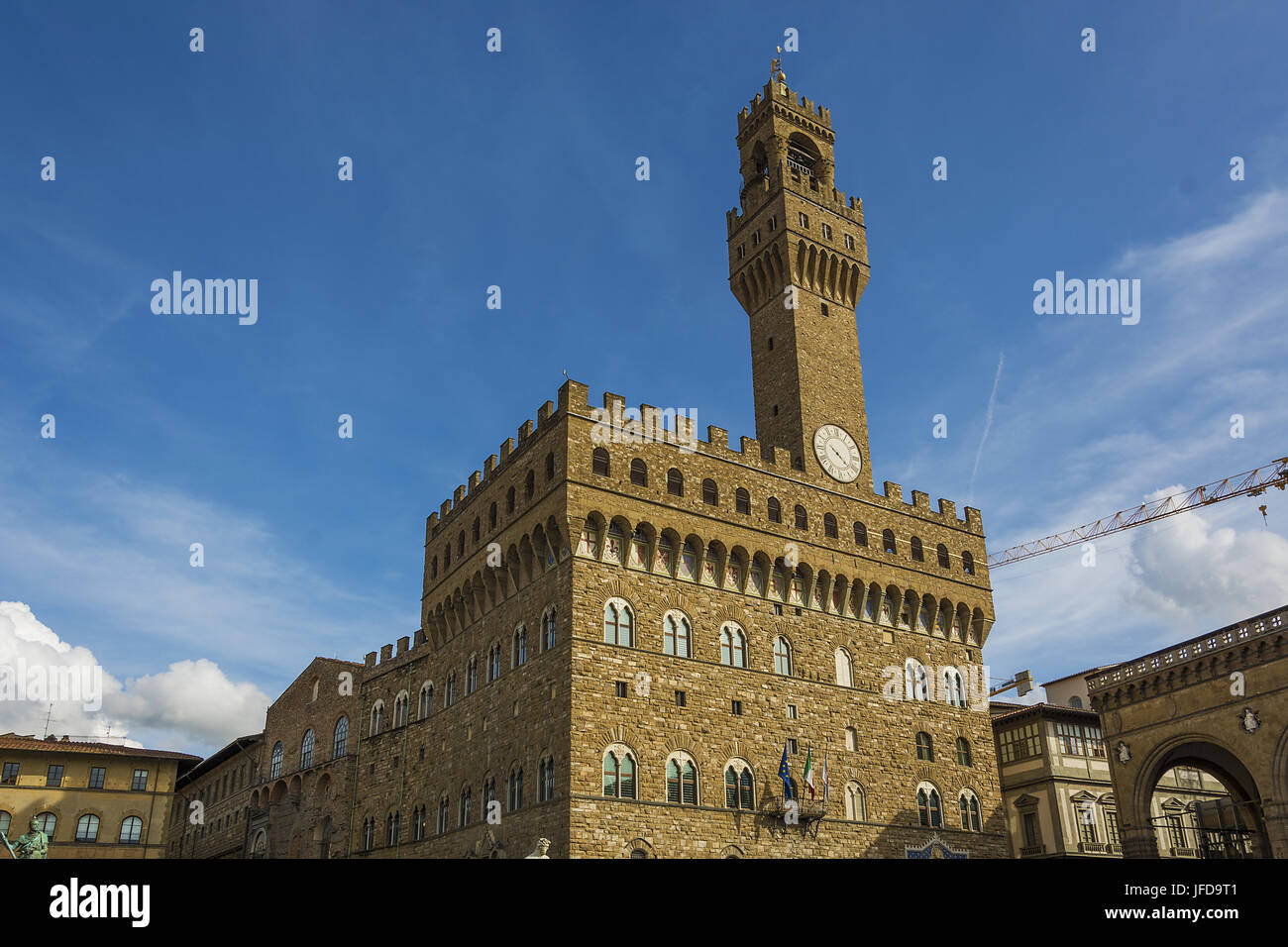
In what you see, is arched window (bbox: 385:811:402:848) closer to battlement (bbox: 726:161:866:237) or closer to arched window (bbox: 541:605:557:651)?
arched window (bbox: 541:605:557:651)

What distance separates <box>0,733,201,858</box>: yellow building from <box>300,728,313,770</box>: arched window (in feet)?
55.7

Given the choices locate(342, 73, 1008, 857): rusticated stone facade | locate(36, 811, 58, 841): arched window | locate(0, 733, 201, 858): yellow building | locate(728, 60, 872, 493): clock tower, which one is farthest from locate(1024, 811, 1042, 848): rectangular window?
locate(36, 811, 58, 841): arched window

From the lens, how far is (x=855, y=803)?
126 feet

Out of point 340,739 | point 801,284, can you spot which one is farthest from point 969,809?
point 340,739

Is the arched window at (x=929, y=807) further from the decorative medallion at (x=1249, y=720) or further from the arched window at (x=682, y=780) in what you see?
the decorative medallion at (x=1249, y=720)

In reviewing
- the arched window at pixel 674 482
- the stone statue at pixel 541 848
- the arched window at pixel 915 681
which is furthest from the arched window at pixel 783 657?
the stone statue at pixel 541 848

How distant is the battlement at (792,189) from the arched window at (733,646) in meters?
22.6

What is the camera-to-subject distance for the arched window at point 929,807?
40406mm

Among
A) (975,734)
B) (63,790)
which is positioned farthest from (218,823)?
(975,734)

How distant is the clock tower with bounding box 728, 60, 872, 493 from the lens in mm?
45312

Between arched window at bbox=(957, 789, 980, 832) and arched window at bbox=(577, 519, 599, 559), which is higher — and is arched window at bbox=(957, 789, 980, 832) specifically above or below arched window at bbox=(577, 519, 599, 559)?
below
